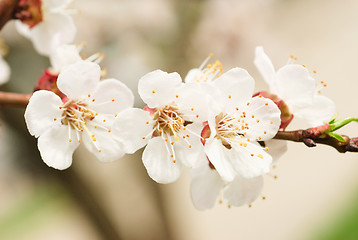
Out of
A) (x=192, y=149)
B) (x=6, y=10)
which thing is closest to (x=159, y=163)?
(x=192, y=149)

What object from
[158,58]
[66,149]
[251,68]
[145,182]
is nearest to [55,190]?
[145,182]

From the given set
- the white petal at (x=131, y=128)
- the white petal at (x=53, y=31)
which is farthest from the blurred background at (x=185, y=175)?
the white petal at (x=131, y=128)

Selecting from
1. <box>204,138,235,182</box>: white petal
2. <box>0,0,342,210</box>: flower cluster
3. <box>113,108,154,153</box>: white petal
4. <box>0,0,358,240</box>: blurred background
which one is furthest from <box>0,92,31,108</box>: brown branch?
<box>0,0,358,240</box>: blurred background

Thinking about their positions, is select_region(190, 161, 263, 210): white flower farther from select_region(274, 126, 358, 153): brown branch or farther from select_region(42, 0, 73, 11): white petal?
select_region(42, 0, 73, 11): white petal

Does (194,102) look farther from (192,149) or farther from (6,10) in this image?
(6,10)

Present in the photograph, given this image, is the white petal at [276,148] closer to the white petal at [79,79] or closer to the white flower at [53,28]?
the white petal at [79,79]

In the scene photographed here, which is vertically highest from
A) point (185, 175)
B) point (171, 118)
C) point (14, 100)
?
point (171, 118)
